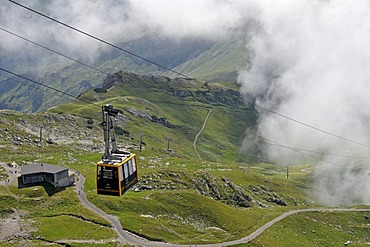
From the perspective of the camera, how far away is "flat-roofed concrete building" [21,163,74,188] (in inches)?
4382

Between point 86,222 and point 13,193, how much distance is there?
89.7 feet

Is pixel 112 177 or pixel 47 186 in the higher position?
pixel 112 177

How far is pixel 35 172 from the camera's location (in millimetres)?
112250

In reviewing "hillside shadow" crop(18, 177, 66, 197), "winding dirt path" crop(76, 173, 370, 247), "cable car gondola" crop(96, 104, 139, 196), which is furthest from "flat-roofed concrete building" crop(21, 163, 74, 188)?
"cable car gondola" crop(96, 104, 139, 196)

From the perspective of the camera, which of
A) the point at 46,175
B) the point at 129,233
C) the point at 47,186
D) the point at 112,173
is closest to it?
the point at 112,173

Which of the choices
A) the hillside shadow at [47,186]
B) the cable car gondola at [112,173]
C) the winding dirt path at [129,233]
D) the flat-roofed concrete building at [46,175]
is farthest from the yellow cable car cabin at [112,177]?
the flat-roofed concrete building at [46,175]

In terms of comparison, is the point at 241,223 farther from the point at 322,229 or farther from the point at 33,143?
the point at 33,143

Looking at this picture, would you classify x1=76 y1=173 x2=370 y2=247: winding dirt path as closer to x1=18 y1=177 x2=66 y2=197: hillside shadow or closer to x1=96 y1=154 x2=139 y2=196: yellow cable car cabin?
x1=18 y1=177 x2=66 y2=197: hillside shadow

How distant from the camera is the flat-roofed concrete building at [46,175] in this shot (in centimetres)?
11131

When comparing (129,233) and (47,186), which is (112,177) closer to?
(129,233)

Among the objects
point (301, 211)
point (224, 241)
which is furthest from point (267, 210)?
point (224, 241)

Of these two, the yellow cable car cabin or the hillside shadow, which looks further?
the hillside shadow

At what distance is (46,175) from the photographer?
11256 centimetres

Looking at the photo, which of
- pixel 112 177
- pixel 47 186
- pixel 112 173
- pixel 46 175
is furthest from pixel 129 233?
pixel 46 175
